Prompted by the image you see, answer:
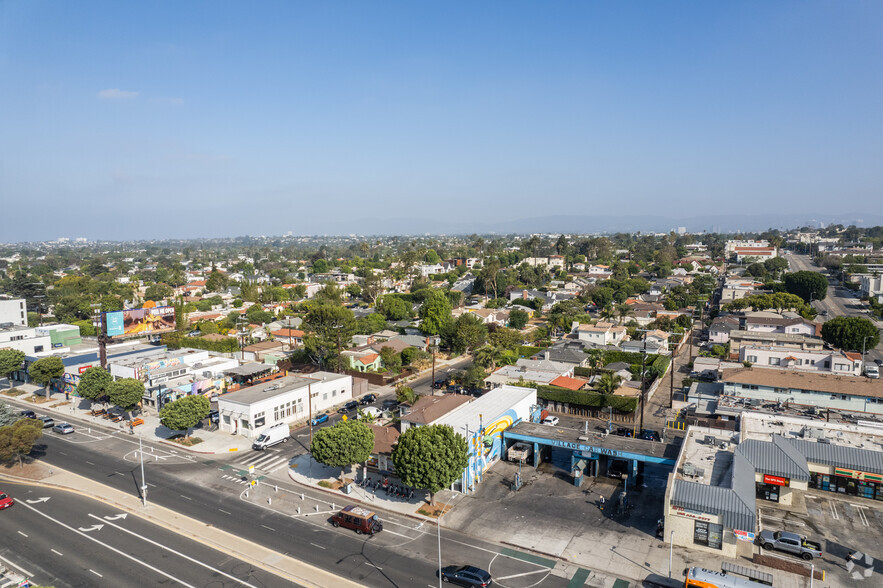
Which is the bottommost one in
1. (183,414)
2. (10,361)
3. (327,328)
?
(183,414)

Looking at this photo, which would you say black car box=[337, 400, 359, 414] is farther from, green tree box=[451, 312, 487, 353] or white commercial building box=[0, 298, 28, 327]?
white commercial building box=[0, 298, 28, 327]

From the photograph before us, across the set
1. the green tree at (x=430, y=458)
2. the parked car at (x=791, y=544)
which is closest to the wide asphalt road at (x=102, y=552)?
the green tree at (x=430, y=458)

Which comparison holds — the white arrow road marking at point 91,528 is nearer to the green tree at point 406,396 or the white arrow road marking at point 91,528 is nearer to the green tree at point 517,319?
the green tree at point 406,396

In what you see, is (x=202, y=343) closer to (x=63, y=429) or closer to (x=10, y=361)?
(x=10, y=361)

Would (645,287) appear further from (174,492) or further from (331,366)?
(174,492)

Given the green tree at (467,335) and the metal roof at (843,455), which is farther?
the green tree at (467,335)

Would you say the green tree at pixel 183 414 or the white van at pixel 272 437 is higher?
the green tree at pixel 183 414

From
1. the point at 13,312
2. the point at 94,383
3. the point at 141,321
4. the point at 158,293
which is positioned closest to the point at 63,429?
the point at 94,383
